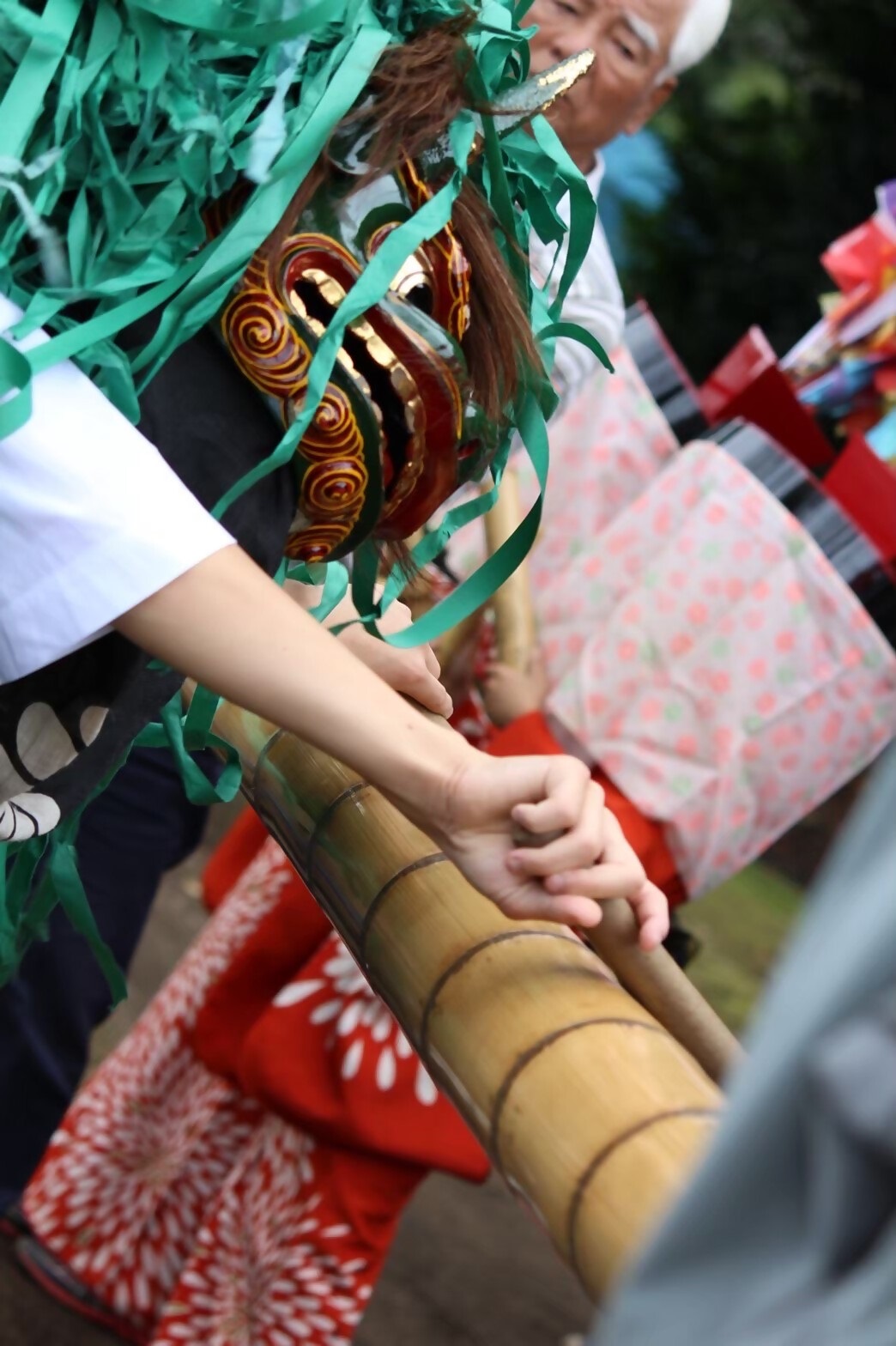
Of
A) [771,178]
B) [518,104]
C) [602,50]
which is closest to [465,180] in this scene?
[518,104]

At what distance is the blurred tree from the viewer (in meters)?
4.39

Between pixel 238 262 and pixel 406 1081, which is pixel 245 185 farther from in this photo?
pixel 406 1081

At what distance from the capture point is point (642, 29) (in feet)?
5.66

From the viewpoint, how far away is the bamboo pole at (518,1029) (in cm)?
56

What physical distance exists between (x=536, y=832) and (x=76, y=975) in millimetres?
893

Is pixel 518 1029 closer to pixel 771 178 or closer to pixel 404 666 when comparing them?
pixel 404 666

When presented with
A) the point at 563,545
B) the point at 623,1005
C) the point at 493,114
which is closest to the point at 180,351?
the point at 493,114

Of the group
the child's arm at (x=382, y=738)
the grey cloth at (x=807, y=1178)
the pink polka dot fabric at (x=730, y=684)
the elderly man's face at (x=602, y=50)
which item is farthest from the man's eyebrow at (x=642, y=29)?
the grey cloth at (x=807, y=1178)

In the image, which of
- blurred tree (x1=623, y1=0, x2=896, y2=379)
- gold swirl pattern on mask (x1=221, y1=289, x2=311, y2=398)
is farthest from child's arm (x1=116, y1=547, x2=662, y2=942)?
blurred tree (x1=623, y1=0, x2=896, y2=379)

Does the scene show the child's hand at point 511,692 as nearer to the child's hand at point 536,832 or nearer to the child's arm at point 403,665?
the child's arm at point 403,665

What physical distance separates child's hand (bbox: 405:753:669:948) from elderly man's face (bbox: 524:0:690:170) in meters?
1.15

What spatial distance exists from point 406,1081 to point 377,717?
37.3 inches

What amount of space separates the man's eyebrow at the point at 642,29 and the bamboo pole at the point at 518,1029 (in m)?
1.17

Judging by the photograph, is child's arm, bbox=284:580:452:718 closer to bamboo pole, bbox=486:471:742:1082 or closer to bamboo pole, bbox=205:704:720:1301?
bamboo pole, bbox=205:704:720:1301
